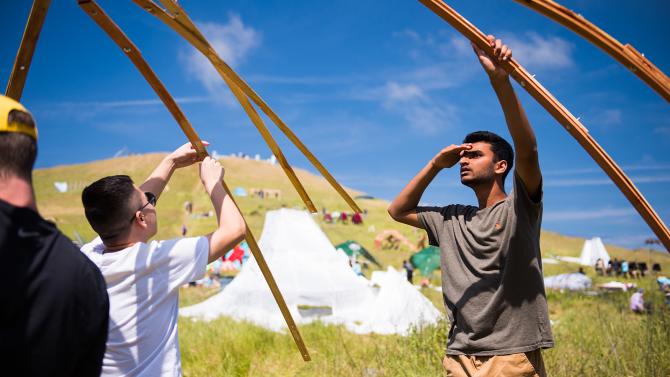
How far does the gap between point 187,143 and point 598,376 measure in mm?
3516

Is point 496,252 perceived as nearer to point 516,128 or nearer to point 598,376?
point 516,128

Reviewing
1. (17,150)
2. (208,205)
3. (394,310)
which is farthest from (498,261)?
(208,205)

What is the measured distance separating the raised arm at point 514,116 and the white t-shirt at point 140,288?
1308 mm

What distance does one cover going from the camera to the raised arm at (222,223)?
1914mm

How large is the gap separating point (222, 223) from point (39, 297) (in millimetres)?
781

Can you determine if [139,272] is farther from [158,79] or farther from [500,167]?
[500,167]

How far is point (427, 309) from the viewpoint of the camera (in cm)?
965

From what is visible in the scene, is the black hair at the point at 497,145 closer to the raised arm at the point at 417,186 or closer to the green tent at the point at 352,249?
the raised arm at the point at 417,186

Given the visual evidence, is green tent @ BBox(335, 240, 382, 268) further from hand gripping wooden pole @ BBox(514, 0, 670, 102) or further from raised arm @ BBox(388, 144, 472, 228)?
hand gripping wooden pole @ BBox(514, 0, 670, 102)

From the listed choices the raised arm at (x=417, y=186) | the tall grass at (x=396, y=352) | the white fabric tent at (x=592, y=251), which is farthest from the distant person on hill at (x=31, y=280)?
the white fabric tent at (x=592, y=251)

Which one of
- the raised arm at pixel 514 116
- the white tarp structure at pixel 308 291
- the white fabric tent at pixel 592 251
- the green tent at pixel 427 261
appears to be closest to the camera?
the raised arm at pixel 514 116

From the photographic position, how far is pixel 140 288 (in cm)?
192

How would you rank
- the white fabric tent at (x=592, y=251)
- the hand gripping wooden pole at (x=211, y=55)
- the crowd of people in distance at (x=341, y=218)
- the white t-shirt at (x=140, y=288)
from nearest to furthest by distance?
the white t-shirt at (x=140, y=288), the hand gripping wooden pole at (x=211, y=55), the white fabric tent at (x=592, y=251), the crowd of people in distance at (x=341, y=218)

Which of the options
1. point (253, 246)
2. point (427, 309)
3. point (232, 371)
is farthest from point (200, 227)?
point (253, 246)
